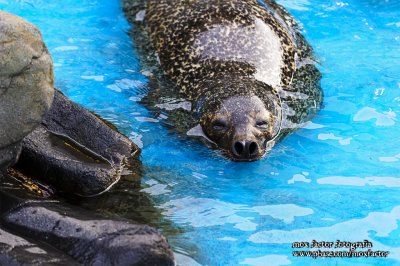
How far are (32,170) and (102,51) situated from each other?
337cm

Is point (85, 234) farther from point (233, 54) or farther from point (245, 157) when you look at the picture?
point (233, 54)

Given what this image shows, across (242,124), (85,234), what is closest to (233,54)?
(242,124)

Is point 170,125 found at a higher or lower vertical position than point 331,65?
lower

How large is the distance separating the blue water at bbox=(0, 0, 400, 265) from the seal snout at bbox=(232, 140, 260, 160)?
84mm

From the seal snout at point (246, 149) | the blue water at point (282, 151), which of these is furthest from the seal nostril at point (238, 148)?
the blue water at point (282, 151)

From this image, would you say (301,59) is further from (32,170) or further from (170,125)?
(32,170)

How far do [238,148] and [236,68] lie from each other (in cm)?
143

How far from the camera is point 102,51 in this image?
31.0 feet

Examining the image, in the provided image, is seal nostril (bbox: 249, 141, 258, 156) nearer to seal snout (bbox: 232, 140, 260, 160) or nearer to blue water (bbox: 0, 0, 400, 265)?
seal snout (bbox: 232, 140, 260, 160)

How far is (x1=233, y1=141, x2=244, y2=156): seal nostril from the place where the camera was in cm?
720

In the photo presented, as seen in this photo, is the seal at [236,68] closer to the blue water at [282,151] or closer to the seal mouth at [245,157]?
the seal mouth at [245,157]

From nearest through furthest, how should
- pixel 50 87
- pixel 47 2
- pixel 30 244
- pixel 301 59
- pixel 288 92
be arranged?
pixel 30 244, pixel 50 87, pixel 288 92, pixel 301 59, pixel 47 2

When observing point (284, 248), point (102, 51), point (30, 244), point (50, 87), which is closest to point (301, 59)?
point (102, 51)

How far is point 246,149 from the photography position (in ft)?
23.6
